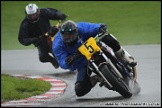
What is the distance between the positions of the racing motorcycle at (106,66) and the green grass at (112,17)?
322 inches

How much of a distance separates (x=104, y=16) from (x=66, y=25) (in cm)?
1509

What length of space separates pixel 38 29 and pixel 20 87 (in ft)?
10.5

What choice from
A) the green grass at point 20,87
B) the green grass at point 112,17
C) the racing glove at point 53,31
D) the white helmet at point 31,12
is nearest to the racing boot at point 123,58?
the green grass at point 20,87

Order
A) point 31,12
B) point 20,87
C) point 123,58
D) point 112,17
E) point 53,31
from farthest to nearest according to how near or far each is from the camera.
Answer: point 112,17 < point 53,31 < point 31,12 < point 20,87 < point 123,58

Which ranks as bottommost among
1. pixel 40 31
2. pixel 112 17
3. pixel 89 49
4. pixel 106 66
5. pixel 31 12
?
pixel 112 17

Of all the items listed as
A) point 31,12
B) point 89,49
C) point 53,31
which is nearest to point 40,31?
point 53,31

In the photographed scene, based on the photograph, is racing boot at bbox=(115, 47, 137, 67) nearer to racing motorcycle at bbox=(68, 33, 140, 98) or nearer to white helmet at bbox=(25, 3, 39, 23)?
racing motorcycle at bbox=(68, 33, 140, 98)

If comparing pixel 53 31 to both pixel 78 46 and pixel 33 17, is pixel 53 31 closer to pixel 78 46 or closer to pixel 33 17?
pixel 33 17

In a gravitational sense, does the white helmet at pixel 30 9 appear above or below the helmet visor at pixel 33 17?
above

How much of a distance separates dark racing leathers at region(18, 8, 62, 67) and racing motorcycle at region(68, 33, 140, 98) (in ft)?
14.6

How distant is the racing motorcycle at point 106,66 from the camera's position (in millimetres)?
11664

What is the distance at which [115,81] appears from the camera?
1162 centimetres

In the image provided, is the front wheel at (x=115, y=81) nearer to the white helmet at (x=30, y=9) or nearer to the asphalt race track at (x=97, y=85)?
the asphalt race track at (x=97, y=85)

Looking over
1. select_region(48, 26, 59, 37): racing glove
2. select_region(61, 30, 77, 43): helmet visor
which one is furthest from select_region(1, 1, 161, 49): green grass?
select_region(61, 30, 77, 43): helmet visor
